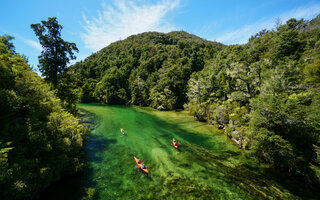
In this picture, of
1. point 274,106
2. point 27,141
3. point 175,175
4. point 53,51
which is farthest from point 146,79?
point 27,141

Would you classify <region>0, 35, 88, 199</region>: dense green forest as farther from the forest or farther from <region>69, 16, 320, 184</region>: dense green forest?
<region>69, 16, 320, 184</region>: dense green forest

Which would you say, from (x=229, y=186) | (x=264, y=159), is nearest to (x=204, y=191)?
(x=229, y=186)

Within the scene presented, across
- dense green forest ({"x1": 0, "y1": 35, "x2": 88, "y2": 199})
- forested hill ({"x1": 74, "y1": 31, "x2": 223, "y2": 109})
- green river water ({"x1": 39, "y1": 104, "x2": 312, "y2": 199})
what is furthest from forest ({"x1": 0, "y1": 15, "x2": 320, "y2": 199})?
Answer: forested hill ({"x1": 74, "y1": 31, "x2": 223, "y2": 109})

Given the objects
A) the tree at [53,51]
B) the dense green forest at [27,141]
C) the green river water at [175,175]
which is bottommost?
A: the green river water at [175,175]

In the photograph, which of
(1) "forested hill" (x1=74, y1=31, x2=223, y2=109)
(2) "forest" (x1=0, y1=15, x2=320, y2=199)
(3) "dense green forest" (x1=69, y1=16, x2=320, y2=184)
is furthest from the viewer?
(1) "forested hill" (x1=74, y1=31, x2=223, y2=109)

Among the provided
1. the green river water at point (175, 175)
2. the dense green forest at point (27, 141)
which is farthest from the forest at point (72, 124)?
the green river water at point (175, 175)

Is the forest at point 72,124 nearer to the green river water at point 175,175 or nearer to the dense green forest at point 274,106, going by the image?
the dense green forest at point 274,106

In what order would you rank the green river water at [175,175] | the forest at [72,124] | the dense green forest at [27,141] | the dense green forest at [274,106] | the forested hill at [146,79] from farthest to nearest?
the forested hill at [146,79] < the dense green forest at [274,106] < the green river water at [175,175] < the forest at [72,124] < the dense green forest at [27,141]

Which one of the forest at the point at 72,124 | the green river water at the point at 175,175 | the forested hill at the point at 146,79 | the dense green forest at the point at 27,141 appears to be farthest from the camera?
the forested hill at the point at 146,79
